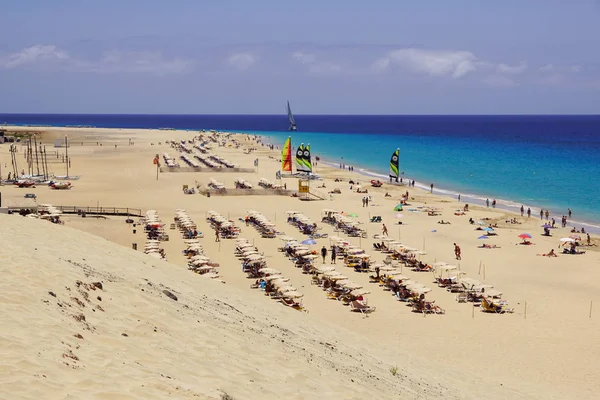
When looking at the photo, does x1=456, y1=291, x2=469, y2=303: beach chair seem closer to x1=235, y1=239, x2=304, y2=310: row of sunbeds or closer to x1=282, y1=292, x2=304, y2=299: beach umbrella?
x1=235, y1=239, x2=304, y2=310: row of sunbeds

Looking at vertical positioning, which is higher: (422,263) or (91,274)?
(91,274)

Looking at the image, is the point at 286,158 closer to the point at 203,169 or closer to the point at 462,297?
the point at 203,169

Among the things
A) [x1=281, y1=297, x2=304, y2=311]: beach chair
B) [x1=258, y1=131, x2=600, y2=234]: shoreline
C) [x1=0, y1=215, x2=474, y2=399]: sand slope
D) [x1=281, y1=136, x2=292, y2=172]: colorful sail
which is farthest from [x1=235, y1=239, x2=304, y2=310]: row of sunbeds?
[x1=281, y1=136, x2=292, y2=172]: colorful sail

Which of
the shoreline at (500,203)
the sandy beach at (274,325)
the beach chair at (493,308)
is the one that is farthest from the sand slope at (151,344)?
the shoreline at (500,203)

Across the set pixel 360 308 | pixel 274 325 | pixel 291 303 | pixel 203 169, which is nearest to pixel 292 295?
pixel 291 303

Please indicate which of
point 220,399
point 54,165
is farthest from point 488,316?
point 54,165

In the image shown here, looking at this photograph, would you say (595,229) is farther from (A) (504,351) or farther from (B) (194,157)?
(B) (194,157)
